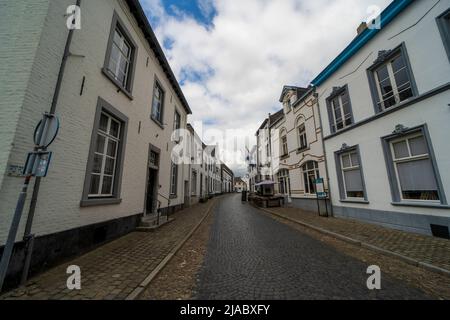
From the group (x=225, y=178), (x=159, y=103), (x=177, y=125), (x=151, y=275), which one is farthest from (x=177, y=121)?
(x=225, y=178)

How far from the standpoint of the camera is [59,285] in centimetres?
286

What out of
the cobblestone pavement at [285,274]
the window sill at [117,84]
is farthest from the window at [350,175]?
→ the window sill at [117,84]

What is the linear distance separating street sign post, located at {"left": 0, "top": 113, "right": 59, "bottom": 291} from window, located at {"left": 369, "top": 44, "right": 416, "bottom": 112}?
31.9ft

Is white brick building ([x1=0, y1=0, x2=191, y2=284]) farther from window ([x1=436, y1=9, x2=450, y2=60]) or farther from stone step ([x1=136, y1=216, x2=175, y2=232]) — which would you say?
window ([x1=436, y1=9, x2=450, y2=60])

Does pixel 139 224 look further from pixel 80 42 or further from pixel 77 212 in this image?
pixel 80 42

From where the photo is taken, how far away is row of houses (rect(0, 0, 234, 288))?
123 inches

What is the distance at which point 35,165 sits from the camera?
8.33 feet

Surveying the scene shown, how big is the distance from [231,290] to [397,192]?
7.23 meters

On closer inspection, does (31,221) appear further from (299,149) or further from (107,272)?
(299,149)

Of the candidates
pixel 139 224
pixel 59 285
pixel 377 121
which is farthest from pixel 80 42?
pixel 377 121

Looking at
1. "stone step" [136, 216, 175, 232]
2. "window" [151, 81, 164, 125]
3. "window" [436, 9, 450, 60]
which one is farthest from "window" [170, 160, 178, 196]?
"window" [436, 9, 450, 60]

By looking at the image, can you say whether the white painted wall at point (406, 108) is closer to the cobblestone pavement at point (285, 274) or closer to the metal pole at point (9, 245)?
the cobblestone pavement at point (285, 274)

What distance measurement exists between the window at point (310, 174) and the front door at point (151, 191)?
958 cm

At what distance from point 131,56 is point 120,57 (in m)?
0.80
